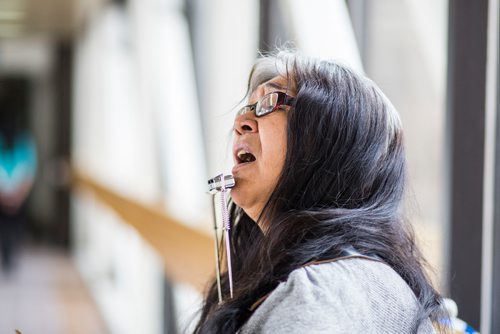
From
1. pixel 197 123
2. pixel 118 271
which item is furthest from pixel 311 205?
pixel 118 271

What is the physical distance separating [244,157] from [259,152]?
0.03 m

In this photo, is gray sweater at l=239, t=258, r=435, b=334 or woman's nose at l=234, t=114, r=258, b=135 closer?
gray sweater at l=239, t=258, r=435, b=334

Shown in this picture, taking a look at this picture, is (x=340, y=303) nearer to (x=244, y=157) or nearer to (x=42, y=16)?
Result: (x=244, y=157)

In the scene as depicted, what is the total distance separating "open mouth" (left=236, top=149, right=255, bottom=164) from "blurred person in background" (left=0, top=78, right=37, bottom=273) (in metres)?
7.39

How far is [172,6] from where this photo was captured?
451 cm

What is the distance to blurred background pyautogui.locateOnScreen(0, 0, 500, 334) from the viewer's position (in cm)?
143

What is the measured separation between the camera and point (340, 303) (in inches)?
35.1

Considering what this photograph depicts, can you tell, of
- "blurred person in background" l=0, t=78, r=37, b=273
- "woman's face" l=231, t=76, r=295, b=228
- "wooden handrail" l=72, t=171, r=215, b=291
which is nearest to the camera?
"woman's face" l=231, t=76, r=295, b=228

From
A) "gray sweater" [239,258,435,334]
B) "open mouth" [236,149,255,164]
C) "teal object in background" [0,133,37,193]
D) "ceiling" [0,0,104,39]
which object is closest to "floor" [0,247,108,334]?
"teal object in background" [0,133,37,193]

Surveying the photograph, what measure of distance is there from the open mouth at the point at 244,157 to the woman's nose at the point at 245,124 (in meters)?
0.03

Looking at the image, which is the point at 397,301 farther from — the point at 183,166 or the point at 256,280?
the point at 183,166

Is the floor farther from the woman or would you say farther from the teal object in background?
the woman

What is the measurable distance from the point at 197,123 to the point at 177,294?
0.94m

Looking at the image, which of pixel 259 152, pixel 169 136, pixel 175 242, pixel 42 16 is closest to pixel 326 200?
pixel 259 152
